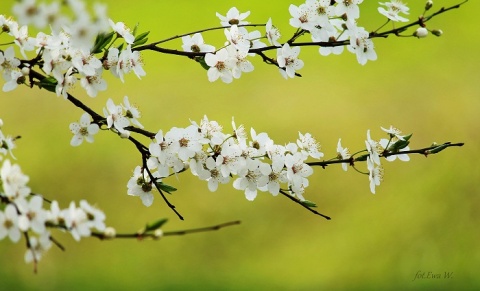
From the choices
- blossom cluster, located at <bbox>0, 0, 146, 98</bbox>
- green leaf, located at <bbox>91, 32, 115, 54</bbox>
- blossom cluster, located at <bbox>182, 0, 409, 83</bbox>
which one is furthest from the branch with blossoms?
blossom cluster, located at <bbox>182, 0, 409, 83</bbox>

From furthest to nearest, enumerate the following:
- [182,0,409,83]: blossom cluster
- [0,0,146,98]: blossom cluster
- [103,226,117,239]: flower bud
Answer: [182,0,409,83]: blossom cluster
[0,0,146,98]: blossom cluster
[103,226,117,239]: flower bud

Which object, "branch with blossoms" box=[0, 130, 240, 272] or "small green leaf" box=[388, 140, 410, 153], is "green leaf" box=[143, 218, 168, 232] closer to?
"branch with blossoms" box=[0, 130, 240, 272]

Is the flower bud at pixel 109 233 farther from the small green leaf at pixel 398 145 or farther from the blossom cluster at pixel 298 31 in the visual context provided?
the small green leaf at pixel 398 145

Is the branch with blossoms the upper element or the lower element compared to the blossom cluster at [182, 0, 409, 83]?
lower

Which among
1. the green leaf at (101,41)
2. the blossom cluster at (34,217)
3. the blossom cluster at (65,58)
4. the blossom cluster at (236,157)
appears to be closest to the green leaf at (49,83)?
the blossom cluster at (65,58)

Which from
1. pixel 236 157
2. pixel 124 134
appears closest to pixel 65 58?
pixel 124 134

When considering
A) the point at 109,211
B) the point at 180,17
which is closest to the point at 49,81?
the point at 109,211

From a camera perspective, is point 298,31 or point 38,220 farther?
point 298,31

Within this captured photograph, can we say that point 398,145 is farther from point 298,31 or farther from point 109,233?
point 109,233
